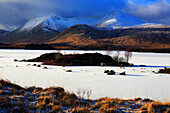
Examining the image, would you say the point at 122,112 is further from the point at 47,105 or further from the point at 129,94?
the point at 129,94

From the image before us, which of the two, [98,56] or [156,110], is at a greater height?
[98,56]

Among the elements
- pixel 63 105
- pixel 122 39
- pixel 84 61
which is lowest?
pixel 63 105

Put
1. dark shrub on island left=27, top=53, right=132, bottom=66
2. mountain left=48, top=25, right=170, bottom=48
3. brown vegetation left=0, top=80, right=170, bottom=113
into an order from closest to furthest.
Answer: brown vegetation left=0, top=80, right=170, bottom=113 → dark shrub on island left=27, top=53, right=132, bottom=66 → mountain left=48, top=25, right=170, bottom=48

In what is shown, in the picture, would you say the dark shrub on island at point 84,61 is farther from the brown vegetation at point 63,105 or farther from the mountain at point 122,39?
the mountain at point 122,39

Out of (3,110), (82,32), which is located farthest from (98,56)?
(82,32)

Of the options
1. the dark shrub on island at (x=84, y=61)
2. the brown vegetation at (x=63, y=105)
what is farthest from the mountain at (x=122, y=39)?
the brown vegetation at (x=63, y=105)

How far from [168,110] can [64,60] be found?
17.2 m

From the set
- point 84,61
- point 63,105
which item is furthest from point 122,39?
point 63,105

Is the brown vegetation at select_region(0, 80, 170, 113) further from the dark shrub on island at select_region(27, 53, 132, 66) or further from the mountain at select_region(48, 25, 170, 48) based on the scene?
the mountain at select_region(48, 25, 170, 48)

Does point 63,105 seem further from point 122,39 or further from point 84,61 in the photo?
point 122,39

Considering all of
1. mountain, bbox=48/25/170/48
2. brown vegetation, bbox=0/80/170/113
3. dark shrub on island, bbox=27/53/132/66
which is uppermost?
mountain, bbox=48/25/170/48

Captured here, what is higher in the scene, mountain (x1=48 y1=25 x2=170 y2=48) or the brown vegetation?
mountain (x1=48 y1=25 x2=170 y2=48)

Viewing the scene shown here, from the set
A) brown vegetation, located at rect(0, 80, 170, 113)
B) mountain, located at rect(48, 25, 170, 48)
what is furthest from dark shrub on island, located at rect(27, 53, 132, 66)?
mountain, located at rect(48, 25, 170, 48)

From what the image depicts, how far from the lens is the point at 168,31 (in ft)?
418
